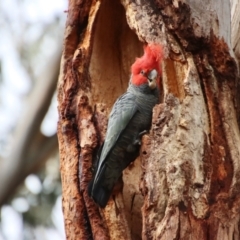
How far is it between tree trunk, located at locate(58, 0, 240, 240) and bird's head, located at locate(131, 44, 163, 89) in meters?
0.07

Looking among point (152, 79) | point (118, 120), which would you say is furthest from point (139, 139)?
point (152, 79)

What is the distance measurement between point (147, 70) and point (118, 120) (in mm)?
265

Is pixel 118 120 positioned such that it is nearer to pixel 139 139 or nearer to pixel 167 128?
pixel 139 139

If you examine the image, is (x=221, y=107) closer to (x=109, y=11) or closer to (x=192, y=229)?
(x=192, y=229)

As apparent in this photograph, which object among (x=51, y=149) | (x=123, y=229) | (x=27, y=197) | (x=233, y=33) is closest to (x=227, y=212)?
(x=123, y=229)

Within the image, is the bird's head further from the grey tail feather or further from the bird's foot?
the grey tail feather

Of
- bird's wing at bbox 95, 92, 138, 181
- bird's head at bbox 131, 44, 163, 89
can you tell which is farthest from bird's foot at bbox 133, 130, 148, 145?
bird's head at bbox 131, 44, 163, 89

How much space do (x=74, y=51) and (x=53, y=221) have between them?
264cm

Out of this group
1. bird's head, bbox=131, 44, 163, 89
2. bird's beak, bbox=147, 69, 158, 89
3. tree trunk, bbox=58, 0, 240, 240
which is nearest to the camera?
tree trunk, bbox=58, 0, 240, 240

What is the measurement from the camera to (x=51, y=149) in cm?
425

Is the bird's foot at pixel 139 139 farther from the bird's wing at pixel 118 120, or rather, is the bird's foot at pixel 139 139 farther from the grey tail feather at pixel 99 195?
the grey tail feather at pixel 99 195

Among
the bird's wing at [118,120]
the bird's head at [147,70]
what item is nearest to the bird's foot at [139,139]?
the bird's wing at [118,120]

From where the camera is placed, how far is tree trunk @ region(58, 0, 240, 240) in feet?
6.45

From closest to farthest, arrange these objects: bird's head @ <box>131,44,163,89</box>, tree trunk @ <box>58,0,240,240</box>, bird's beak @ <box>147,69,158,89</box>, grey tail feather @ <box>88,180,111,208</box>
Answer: tree trunk @ <box>58,0,240,240</box>, grey tail feather @ <box>88,180,111,208</box>, bird's head @ <box>131,44,163,89</box>, bird's beak @ <box>147,69,158,89</box>
